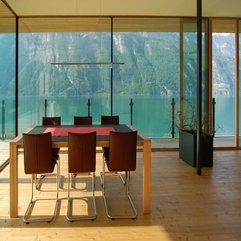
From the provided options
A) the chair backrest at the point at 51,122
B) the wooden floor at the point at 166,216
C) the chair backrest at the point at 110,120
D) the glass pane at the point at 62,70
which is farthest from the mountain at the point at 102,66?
the wooden floor at the point at 166,216

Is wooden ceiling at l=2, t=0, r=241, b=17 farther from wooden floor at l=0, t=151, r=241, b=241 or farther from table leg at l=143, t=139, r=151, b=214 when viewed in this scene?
table leg at l=143, t=139, r=151, b=214

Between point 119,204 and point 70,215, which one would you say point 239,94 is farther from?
point 70,215

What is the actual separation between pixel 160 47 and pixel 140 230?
17.7 feet

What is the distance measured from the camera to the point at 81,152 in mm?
3924

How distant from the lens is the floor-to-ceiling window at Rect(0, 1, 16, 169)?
20.6ft

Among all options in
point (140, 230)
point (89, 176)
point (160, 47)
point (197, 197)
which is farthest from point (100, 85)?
point (140, 230)

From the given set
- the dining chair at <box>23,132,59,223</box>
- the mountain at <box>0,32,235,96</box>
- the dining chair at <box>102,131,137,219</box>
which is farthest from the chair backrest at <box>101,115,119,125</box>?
the mountain at <box>0,32,235,96</box>

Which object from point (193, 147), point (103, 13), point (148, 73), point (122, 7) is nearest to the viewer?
point (193, 147)

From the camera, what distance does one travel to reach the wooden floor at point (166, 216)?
11.1 feet

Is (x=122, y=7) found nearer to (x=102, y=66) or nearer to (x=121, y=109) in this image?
(x=102, y=66)

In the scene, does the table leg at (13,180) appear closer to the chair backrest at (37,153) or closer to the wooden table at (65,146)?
the wooden table at (65,146)

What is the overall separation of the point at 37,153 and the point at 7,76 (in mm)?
3255

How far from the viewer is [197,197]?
4.59 meters

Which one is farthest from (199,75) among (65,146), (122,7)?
(65,146)
